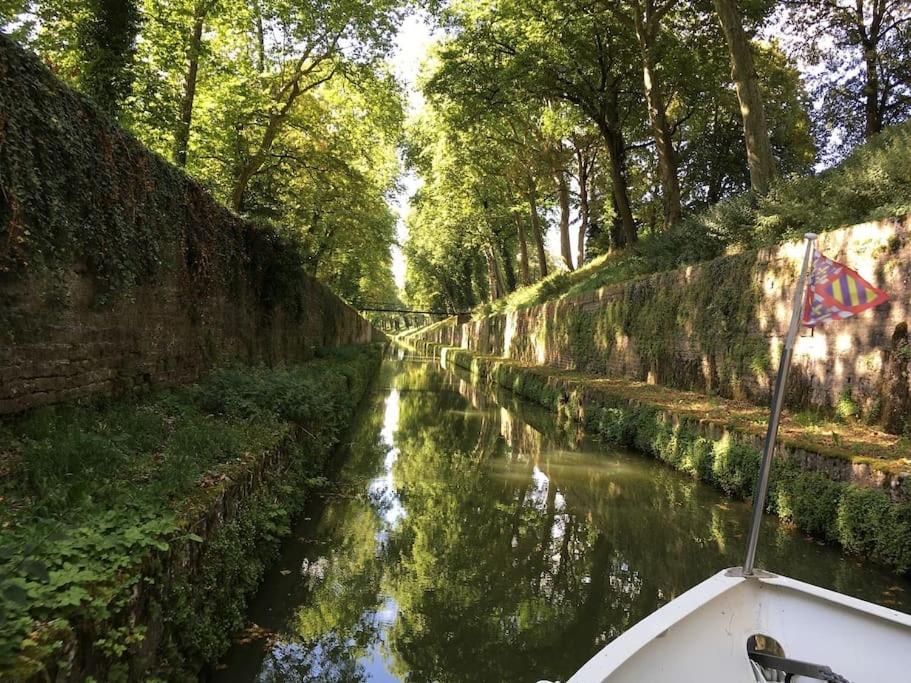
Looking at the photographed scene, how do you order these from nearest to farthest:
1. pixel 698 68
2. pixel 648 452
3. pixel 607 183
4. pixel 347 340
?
pixel 648 452 → pixel 698 68 → pixel 347 340 → pixel 607 183

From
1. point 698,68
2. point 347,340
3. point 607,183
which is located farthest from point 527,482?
point 607,183

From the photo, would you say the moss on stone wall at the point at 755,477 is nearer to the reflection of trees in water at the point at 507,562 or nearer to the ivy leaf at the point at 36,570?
the reflection of trees in water at the point at 507,562

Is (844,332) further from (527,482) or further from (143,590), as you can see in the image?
(143,590)

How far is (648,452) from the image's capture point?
32.2 feet

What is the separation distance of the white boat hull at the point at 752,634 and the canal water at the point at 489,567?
1.25 meters

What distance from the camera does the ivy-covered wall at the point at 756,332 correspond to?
6.50 meters

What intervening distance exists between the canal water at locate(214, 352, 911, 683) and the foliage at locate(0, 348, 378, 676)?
48 centimetres

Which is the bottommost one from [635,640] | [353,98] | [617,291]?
[635,640]

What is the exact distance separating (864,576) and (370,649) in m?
4.25

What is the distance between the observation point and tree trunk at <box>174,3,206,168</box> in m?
12.2

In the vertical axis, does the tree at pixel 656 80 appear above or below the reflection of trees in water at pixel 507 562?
above

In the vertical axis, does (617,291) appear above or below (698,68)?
below

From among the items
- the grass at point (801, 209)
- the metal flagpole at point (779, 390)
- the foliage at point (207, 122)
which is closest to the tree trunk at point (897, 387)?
the grass at point (801, 209)

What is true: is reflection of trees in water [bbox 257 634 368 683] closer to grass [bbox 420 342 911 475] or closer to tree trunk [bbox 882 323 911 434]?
grass [bbox 420 342 911 475]
